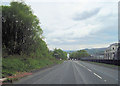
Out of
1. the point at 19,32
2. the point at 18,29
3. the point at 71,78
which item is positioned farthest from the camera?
the point at 19,32

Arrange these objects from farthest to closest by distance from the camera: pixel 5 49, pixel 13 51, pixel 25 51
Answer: pixel 25 51
pixel 13 51
pixel 5 49

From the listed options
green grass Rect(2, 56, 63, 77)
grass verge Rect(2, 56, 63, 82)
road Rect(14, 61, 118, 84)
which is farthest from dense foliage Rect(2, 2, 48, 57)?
road Rect(14, 61, 118, 84)

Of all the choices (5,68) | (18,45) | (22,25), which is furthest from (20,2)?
(5,68)

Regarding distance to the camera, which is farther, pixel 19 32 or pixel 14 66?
pixel 19 32

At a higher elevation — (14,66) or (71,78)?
(14,66)

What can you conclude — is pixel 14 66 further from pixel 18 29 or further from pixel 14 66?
pixel 18 29

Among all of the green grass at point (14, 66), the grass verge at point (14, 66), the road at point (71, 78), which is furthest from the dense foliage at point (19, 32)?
the road at point (71, 78)

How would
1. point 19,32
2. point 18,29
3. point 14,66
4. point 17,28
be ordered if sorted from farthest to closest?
point 19,32 → point 18,29 → point 17,28 → point 14,66

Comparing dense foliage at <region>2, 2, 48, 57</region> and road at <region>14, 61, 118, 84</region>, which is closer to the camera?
road at <region>14, 61, 118, 84</region>

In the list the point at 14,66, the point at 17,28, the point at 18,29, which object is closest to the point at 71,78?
the point at 14,66

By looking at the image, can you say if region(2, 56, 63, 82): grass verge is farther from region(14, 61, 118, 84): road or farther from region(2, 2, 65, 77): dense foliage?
region(14, 61, 118, 84): road

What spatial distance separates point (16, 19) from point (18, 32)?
2411 mm

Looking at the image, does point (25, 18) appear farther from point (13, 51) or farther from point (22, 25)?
point (13, 51)

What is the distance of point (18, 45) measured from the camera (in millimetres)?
23875
